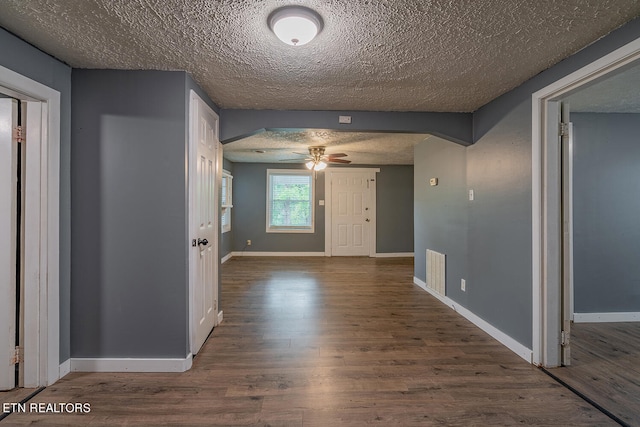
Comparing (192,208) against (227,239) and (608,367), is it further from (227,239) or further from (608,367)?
(227,239)

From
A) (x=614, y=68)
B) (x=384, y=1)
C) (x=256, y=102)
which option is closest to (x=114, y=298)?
(x=256, y=102)

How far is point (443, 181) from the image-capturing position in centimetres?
381

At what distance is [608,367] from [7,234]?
168 inches

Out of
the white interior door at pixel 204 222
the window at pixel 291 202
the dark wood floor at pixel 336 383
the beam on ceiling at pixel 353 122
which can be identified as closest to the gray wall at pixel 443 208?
the beam on ceiling at pixel 353 122

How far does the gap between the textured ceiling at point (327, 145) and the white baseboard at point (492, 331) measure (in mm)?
2229

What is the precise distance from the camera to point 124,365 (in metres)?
2.16

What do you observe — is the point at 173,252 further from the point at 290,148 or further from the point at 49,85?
the point at 290,148

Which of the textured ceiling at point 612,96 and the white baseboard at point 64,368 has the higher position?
the textured ceiling at point 612,96

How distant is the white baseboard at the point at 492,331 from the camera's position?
2.36 m

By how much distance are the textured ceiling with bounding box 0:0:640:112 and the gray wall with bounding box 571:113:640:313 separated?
1.53 meters

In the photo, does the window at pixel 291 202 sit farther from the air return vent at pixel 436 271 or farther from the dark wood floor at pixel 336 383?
the dark wood floor at pixel 336 383

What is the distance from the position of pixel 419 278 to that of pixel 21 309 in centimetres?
440

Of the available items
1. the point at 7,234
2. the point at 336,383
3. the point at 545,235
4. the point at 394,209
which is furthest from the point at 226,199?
the point at 545,235

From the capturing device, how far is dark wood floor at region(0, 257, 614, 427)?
171 cm
